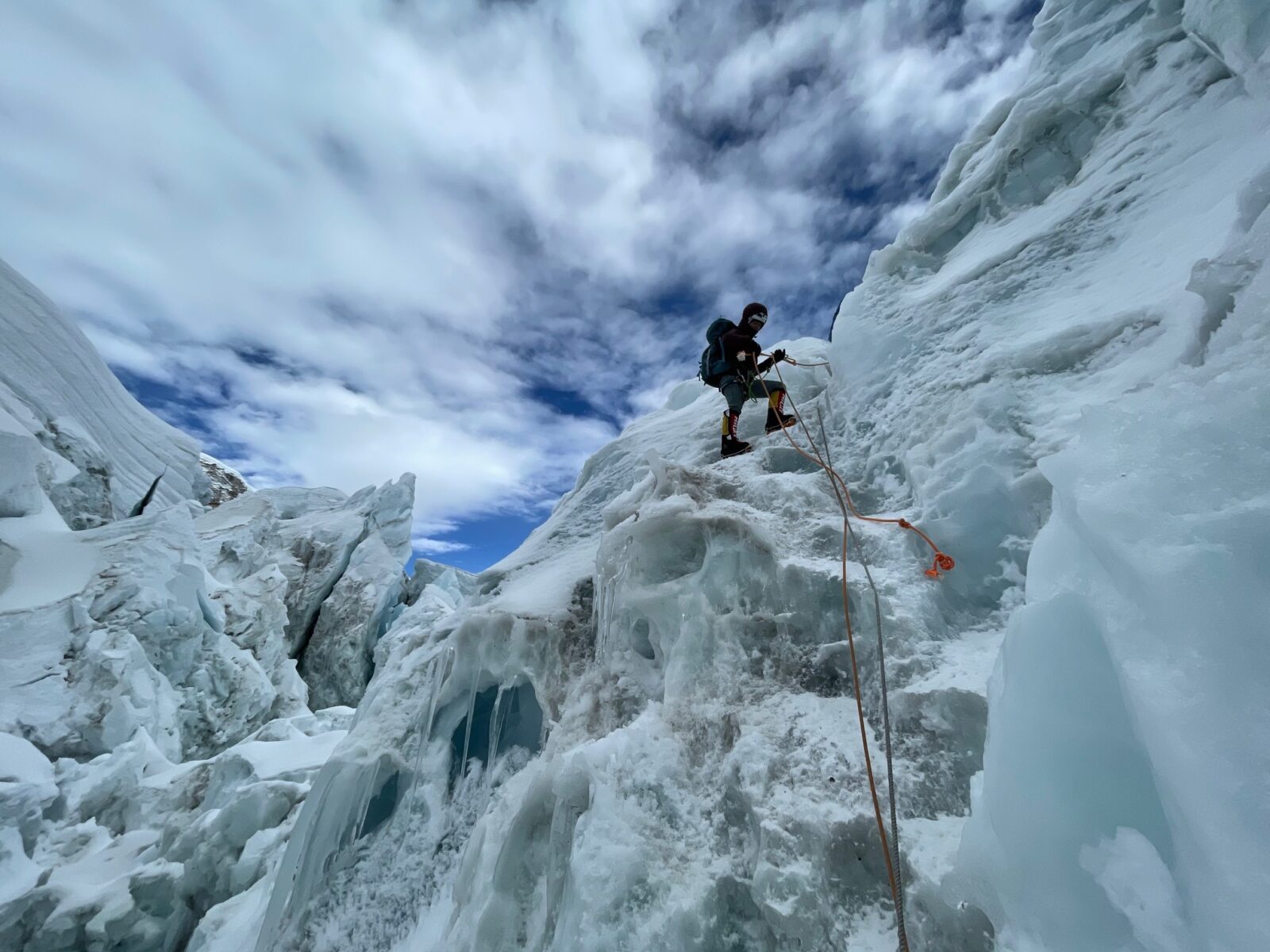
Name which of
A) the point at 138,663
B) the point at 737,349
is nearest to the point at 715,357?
the point at 737,349

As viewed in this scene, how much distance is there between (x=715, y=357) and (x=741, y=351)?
0.31m

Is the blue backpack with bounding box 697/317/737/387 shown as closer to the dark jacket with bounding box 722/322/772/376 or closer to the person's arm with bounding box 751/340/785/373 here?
the dark jacket with bounding box 722/322/772/376

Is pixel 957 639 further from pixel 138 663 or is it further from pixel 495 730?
pixel 138 663

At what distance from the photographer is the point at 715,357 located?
217 inches

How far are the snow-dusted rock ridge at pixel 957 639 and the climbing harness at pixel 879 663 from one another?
7 centimetres

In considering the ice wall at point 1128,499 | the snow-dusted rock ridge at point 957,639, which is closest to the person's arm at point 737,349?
the snow-dusted rock ridge at point 957,639

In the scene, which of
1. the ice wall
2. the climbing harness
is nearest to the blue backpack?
the climbing harness

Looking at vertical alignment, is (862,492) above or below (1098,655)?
above

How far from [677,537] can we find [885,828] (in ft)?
7.04

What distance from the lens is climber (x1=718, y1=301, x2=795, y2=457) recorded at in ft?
16.0

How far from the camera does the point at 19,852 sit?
6.47 metres

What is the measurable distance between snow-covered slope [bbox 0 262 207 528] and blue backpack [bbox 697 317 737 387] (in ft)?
60.4

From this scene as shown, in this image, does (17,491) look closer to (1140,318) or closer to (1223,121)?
(1140,318)

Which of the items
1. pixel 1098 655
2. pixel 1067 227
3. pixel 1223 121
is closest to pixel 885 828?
pixel 1098 655
